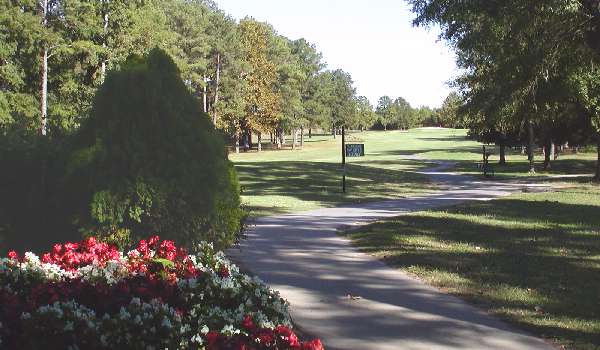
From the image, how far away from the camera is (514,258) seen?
32.7 feet

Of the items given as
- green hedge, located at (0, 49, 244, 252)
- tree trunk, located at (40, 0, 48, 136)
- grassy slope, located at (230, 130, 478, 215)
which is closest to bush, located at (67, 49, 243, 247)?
green hedge, located at (0, 49, 244, 252)

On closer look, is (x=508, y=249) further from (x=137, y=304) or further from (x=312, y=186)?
(x=312, y=186)

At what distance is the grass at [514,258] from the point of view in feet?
21.9

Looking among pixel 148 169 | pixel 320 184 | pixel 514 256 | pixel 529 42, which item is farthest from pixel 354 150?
pixel 148 169

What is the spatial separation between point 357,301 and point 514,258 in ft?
13.2

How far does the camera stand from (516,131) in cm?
4072

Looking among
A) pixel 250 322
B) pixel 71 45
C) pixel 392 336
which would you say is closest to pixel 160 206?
pixel 392 336

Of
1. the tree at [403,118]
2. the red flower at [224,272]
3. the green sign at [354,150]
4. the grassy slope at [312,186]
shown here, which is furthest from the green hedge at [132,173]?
the tree at [403,118]

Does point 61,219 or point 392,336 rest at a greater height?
point 61,219

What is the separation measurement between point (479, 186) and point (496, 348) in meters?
23.4

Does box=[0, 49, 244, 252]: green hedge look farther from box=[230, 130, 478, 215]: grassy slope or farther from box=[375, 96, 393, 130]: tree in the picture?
box=[375, 96, 393, 130]: tree

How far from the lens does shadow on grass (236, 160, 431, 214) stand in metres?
21.7

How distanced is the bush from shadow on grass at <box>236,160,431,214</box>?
34.6ft

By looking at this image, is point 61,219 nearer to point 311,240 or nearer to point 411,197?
point 311,240
